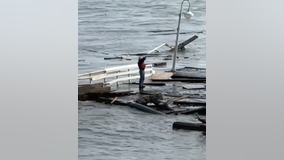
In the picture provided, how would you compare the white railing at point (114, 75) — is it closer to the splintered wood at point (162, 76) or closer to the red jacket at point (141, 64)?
the red jacket at point (141, 64)

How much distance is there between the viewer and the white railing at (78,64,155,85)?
5125 mm

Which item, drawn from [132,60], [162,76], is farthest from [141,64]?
[162,76]

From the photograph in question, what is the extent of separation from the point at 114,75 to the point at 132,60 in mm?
211

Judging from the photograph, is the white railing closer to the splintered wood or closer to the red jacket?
the red jacket

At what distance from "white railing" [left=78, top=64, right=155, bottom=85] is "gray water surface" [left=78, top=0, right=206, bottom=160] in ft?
0.16

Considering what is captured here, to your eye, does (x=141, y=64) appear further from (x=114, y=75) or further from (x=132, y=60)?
(x=114, y=75)
